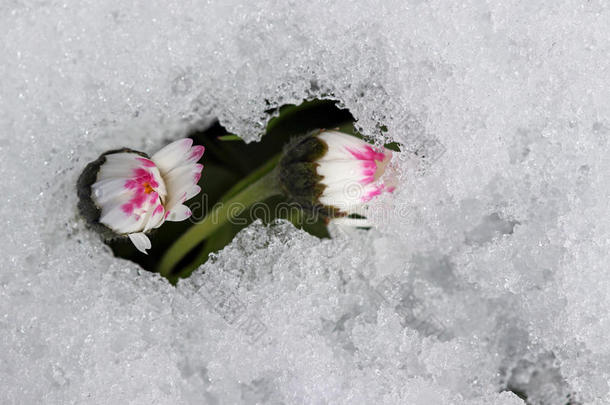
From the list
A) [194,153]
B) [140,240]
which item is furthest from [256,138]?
[140,240]

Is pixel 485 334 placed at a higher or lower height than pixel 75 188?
lower

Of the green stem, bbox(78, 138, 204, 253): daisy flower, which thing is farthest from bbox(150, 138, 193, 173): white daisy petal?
the green stem

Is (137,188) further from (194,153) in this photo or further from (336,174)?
(336,174)

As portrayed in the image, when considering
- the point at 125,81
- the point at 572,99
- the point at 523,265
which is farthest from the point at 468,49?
the point at 125,81

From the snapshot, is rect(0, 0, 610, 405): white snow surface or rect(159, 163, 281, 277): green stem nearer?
rect(0, 0, 610, 405): white snow surface

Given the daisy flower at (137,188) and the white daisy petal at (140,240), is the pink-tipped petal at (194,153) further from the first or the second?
the white daisy petal at (140,240)

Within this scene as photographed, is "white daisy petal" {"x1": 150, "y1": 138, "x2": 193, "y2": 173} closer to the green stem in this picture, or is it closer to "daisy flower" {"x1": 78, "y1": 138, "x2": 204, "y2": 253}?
"daisy flower" {"x1": 78, "y1": 138, "x2": 204, "y2": 253}

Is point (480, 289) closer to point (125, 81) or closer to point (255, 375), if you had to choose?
point (255, 375)
